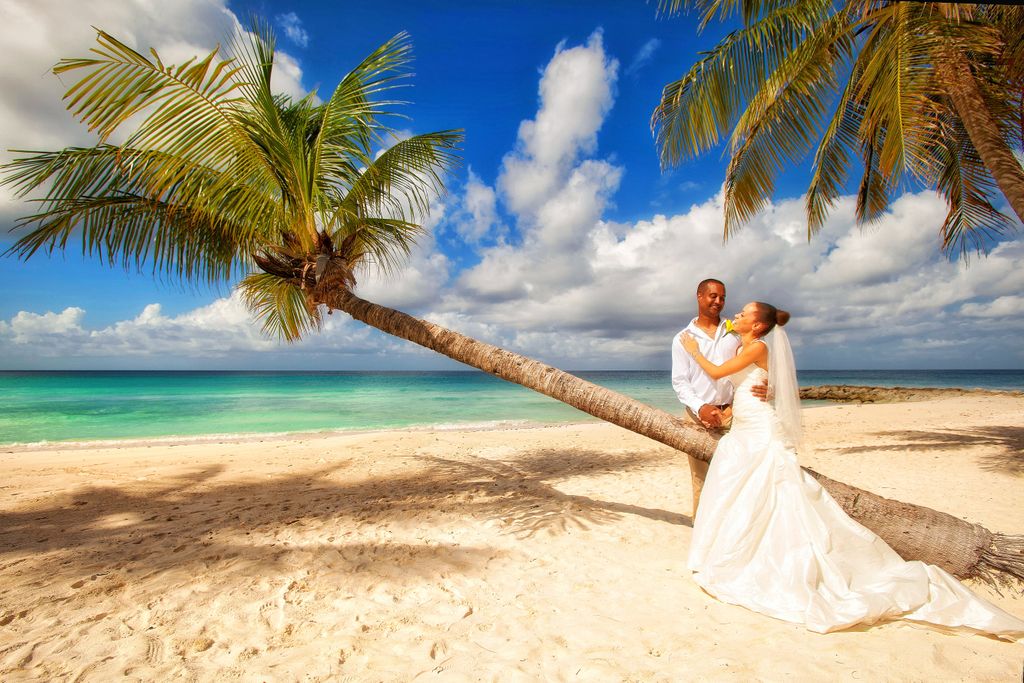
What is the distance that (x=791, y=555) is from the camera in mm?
3518

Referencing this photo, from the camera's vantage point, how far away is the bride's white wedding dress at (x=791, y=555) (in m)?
3.17

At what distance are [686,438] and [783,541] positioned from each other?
3.59ft

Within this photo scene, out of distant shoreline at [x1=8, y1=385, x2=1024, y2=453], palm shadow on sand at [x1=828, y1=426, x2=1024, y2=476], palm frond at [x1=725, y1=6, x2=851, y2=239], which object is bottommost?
distant shoreline at [x1=8, y1=385, x2=1024, y2=453]

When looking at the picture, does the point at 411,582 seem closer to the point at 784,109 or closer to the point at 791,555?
the point at 791,555

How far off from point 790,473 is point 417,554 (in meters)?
3.22

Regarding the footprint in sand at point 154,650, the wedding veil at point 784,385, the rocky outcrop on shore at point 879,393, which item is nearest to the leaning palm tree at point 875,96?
the wedding veil at point 784,385

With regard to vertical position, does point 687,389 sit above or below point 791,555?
above

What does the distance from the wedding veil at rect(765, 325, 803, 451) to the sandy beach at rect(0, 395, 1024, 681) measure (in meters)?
1.36

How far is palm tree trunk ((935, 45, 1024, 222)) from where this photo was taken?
19.1 ft

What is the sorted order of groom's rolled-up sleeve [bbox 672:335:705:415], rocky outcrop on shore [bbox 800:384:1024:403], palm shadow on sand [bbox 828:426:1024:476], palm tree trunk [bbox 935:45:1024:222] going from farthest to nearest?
rocky outcrop on shore [bbox 800:384:1024:403] < palm shadow on sand [bbox 828:426:1024:476] < palm tree trunk [bbox 935:45:1024:222] < groom's rolled-up sleeve [bbox 672:335:705:415]

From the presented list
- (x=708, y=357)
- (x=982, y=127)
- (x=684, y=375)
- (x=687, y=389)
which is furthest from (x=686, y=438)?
(x=982, y=127)

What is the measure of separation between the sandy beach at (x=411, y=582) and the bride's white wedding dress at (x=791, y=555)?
5.2 inches

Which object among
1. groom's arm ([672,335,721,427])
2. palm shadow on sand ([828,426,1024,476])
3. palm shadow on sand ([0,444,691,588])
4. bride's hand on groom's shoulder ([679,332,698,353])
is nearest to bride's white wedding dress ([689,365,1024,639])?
groom's arm ([672,335,721,427])

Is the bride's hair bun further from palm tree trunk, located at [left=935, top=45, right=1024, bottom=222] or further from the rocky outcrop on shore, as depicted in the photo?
the rocky outcrop on shore
